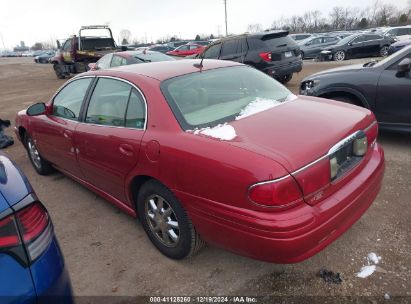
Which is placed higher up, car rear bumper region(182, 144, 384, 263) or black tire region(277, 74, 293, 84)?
car rear bumper region(182, 144, 384, 263)

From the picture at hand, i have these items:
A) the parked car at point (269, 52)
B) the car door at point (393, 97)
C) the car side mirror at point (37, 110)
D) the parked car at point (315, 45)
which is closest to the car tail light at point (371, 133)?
the car door at point (393, 97)

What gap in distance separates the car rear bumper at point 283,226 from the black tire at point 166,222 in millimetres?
171

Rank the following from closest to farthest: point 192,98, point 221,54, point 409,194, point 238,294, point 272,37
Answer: point 238,294 < point 192,98 < point 409,194 < point 272,37 < point 221,54

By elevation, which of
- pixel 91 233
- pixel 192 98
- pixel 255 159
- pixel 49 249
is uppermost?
pixel 192 98

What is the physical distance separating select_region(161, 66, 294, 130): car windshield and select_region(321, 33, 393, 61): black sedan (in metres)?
18.5

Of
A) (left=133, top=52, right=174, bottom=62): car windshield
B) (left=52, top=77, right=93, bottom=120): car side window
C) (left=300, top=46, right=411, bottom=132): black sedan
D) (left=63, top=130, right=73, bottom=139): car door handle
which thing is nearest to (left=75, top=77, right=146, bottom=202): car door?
(left=63, top=130, right=73, bottom=139): car door handle

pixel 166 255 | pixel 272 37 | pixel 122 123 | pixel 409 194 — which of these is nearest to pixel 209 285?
pixel 166 255

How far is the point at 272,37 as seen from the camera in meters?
10.6

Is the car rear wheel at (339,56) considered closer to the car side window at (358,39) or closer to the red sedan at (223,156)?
the car side window at (358,39)

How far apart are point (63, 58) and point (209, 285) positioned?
58.6 feet

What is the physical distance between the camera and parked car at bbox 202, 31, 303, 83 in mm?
10250

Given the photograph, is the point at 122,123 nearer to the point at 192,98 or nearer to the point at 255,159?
the point at 192,98

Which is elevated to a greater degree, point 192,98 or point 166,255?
point 192,98

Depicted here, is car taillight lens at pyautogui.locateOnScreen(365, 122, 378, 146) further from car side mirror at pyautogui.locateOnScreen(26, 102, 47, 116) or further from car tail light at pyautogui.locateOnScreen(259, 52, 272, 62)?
car tail light at pyautogui.locateOnScreen(259, 52, 272, 62)
